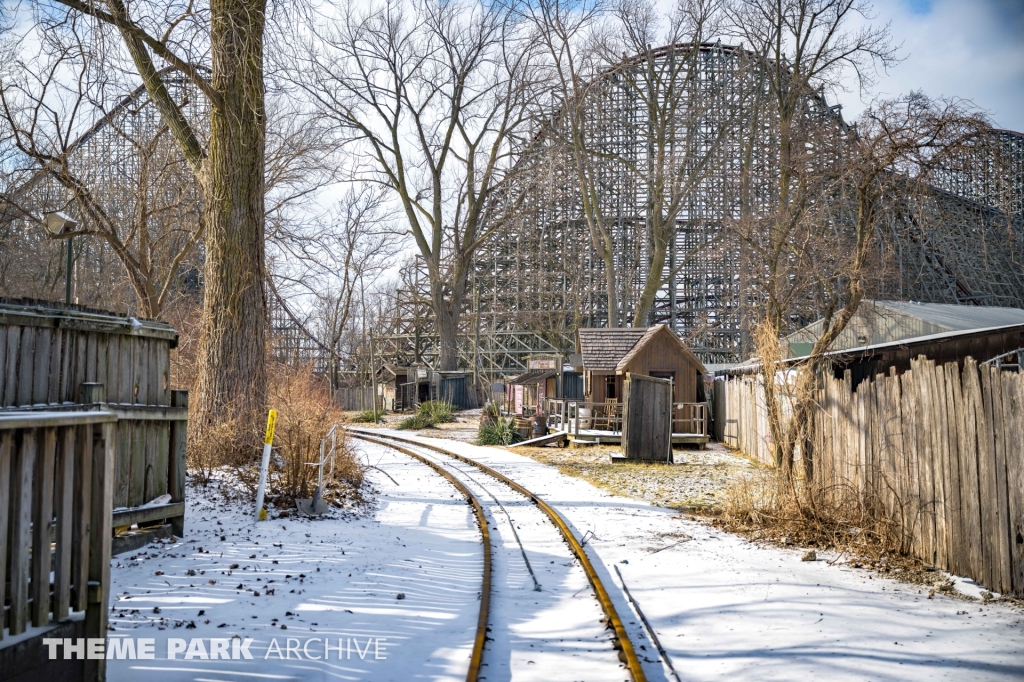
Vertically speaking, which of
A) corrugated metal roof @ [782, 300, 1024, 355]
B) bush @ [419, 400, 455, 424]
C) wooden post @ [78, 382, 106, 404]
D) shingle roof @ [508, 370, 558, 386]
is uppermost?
corrugated metal roof @ [782, 300, 1024, 355]

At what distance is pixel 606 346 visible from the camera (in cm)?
2452

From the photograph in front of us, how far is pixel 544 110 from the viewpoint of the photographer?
100 feet

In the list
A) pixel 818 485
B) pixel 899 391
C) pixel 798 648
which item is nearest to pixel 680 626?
pixel 798 648

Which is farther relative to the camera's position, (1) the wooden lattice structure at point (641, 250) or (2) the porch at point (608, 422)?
(1) the wooden lattice structure at point (641, 250)

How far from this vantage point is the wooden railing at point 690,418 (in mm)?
20750

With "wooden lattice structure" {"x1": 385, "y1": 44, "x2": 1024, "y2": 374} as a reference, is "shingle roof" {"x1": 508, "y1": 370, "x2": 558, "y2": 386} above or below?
below

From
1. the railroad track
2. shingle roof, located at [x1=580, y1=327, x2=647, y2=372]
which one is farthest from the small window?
the railroad track

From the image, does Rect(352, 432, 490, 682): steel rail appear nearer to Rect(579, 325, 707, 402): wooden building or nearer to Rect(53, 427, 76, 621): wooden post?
Rect(53, 427, 76, 621): wooden post

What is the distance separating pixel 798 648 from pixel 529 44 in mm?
28089

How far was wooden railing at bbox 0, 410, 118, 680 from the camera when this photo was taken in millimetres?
3385

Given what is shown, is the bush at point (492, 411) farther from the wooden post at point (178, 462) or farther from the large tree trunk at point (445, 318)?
the wooden post at point (178, 462)

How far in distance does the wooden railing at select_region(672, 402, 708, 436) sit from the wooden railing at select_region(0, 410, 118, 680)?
1737 centimetres

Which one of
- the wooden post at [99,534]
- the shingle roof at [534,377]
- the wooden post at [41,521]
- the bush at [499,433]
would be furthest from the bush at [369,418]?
the wooden post at [41,521]

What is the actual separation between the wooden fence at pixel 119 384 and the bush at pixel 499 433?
15.5 meters
